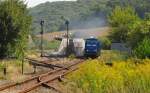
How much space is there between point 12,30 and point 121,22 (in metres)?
50.0

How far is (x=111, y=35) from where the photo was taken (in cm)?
9138

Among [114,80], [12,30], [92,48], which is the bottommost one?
[92,48]

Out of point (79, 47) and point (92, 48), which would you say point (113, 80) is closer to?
point (92, 48)

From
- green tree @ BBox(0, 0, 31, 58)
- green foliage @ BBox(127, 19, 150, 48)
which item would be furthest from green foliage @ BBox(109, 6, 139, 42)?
green tree @ BBox(0, 0, 31, 58)

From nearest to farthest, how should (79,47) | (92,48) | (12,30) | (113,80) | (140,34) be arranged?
(113,80) < (12,30) < (140,34) < (92,48) < (79,47)

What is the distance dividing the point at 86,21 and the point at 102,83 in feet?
506

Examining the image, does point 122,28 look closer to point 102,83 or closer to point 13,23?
point 13,23

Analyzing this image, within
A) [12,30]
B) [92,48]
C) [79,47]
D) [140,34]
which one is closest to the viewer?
[12,30]

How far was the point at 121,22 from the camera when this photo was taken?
93.4m

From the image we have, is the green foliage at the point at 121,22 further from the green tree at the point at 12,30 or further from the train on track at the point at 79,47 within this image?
the green tree at the point at 12,30

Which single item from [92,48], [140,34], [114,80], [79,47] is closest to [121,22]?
[79,47]

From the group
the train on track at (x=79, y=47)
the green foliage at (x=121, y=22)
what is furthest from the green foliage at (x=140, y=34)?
the green foliage at (x=121, y=22)

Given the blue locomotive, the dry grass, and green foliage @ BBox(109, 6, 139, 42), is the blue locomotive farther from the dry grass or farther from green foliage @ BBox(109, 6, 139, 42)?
the dry grass

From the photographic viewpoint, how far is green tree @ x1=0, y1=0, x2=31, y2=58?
45094mm
